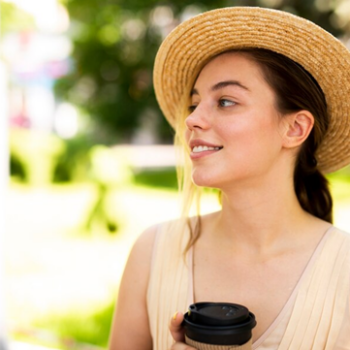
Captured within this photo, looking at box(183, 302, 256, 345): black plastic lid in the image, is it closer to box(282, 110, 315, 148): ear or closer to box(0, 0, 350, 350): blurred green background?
box(282, 110, 315, 148): ear

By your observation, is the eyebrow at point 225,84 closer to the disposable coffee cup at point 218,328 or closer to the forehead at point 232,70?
the forehead at point 232,70

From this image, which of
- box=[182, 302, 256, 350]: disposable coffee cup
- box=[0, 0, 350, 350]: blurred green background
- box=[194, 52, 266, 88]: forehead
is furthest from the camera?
box=[0, 0, 350, 350]: blurred green background

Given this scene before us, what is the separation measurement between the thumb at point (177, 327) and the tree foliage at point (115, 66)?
11.4 m

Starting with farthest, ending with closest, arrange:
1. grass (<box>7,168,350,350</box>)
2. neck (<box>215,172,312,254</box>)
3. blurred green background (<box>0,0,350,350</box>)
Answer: blurred green background (<box>0,0,350,350</box>) < grass (<box>7,168,350,350</box>) < neck (<box>215,172,312,254</box>)

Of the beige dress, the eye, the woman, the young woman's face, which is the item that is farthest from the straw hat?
the beige dress

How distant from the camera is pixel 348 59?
202 centimetres

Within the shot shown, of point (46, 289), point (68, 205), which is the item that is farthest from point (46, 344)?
point (68, 205)

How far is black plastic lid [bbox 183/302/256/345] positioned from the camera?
57.7 inches

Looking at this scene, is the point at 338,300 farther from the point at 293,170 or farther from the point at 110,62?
the point at 110,62

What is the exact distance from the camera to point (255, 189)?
6.96ft

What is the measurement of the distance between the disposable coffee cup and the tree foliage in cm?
1147

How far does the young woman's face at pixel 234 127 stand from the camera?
1.97m

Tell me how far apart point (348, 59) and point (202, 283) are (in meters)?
1.01

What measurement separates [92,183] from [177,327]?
8849 millimetres
